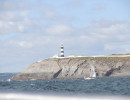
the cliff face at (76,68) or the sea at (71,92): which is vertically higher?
the cliff face at (76,68)

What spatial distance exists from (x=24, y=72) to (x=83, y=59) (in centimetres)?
2933

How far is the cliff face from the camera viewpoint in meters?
167

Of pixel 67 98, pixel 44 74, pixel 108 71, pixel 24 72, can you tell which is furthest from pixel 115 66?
pixel 67 98

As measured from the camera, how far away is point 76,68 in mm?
169875

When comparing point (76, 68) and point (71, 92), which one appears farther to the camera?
point (76, 68)

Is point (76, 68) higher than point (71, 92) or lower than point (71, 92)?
higher

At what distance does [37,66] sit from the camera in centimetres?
17875

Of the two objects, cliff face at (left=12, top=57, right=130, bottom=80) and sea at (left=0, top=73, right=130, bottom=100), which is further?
cliff face at (left=12, top=57, right=130, bottom=80)

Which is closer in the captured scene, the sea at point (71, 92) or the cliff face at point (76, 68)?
the sea at point (71, 92)

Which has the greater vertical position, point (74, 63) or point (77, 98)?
point (74, 63)

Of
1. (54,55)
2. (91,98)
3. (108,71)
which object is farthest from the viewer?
(54,55)

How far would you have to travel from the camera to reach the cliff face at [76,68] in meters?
167

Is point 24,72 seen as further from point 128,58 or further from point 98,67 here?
point 128,58

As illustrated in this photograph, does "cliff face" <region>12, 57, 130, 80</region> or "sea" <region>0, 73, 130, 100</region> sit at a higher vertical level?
"cliff face" <region>12, 57, 130, 80</region>
